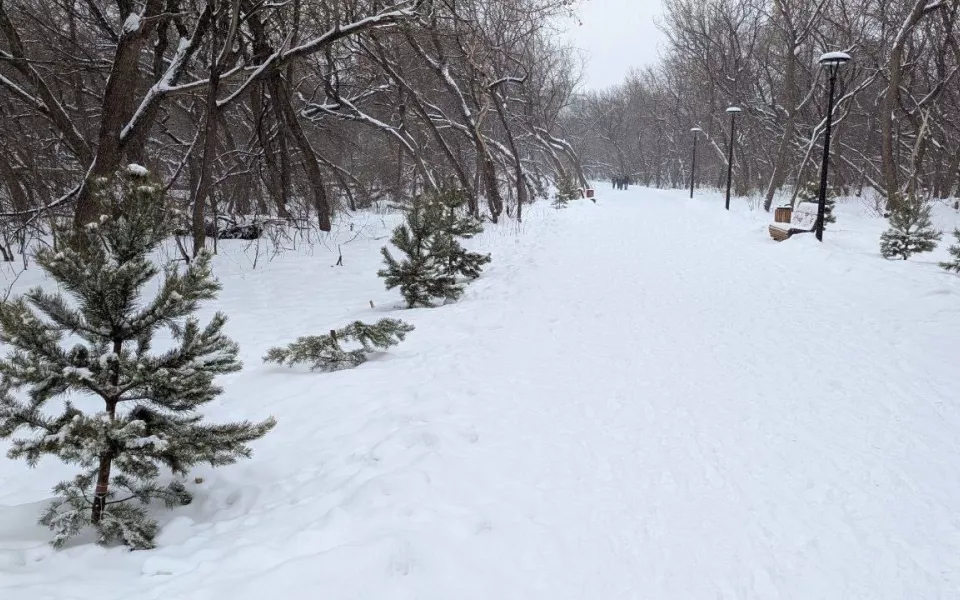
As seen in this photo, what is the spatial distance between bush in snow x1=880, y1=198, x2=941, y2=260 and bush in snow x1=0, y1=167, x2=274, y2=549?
41.0 ft

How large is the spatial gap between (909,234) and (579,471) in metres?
10.9

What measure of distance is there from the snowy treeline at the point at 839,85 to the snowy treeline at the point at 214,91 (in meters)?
12.0

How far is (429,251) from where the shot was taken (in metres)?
7.79

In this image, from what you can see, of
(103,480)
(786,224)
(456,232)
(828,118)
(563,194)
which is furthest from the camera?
(563,194)

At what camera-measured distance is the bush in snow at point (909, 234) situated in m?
10.6

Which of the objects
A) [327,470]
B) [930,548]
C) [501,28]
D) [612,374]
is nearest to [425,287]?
[612,374]

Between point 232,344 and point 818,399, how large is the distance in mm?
4588

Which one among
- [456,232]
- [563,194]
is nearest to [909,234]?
[456,232]

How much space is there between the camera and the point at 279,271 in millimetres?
10422

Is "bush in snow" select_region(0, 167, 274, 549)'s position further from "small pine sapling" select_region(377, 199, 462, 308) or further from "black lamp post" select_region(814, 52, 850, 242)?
"black lamp post" select_region(814, 52, 850, 242)

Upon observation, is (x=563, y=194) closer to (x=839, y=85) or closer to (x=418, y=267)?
(x=839, y=85)

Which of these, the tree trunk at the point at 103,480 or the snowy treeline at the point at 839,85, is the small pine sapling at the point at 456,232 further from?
the snowy treeline at the point at 839,85

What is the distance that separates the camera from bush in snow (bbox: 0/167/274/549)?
8.14ft

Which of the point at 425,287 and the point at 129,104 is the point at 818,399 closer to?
the point at 425,287
